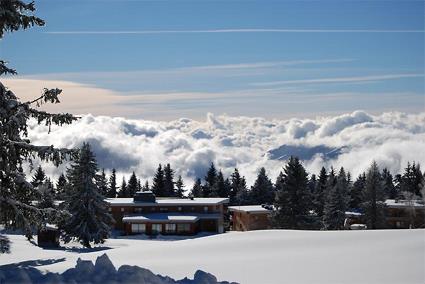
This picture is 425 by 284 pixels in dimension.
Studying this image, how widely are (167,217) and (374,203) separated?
25.4 meters

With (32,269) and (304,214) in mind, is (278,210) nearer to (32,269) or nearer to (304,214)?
(304,214)

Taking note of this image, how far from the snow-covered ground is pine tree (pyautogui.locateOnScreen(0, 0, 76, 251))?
1584 mm

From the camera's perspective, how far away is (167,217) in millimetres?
62125

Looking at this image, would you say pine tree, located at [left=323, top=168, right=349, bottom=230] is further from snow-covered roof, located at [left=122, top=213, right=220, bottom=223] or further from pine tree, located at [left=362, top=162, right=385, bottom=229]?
snow-covered roof, located at [left=122, top=213, right=220, bottom=223]

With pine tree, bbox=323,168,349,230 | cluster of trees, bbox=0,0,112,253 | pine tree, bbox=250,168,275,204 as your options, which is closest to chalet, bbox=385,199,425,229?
pine tree, bbox=323,168,349,230

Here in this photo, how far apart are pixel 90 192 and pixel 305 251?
33.2m

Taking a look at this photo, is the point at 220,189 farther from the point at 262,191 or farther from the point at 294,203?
the point at 294,203

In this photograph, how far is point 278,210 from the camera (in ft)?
178

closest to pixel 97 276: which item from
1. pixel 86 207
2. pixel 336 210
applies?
pixel 86 207

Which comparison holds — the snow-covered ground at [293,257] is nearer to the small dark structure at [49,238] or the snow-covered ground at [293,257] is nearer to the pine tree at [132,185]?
the small dark structure at [49,238]

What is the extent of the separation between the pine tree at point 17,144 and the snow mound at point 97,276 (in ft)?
6.96

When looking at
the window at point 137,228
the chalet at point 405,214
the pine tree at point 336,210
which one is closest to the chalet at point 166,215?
the window at point 137,228

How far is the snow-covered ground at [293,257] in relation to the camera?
12.8 metres

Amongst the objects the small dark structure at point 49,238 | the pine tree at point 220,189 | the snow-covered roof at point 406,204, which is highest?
the pine tree at point 220,189
